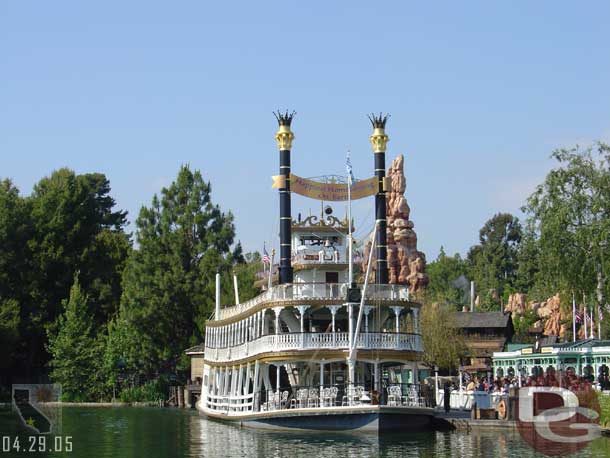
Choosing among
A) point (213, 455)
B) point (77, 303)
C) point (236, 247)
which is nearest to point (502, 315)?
point (236, 247)

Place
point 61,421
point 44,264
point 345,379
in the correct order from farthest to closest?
point 44,264 < point 61,421 < point 345,379

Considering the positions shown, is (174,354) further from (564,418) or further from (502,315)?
(564,418)

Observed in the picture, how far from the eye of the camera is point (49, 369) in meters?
80.9

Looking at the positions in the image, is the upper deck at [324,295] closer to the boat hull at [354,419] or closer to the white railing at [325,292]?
the white railing at [325,292]

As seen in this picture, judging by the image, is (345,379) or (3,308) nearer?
(345,379)

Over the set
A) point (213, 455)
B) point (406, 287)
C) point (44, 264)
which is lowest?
point (213, 455)

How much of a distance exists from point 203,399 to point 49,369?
29368 mm

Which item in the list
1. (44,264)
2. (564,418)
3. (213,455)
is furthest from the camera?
(44,264)

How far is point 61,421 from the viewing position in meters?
52.2

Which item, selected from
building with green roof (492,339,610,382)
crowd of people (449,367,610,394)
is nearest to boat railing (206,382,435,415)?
crowd of people (449,367,610,394)

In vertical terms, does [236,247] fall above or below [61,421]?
above
